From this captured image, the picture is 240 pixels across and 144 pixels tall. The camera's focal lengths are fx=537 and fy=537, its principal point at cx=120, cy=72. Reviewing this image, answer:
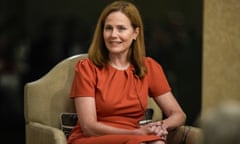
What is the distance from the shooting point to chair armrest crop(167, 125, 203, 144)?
2662mm

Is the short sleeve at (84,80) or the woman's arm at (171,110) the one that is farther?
the woman's arm at (171,110)

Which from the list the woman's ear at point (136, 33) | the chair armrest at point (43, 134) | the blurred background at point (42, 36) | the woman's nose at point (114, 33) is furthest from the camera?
the blurred background at point (42, 36)

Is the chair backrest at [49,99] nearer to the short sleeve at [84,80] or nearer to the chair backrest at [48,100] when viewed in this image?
the chair backrest at [48,100]

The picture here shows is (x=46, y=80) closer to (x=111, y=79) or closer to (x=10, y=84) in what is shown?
(x=111, y=79)

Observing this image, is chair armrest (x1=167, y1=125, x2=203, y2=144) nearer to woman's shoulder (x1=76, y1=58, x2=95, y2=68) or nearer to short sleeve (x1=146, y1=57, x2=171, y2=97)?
short sleeve (x1=146, y1=57, x2=171, y2=97)

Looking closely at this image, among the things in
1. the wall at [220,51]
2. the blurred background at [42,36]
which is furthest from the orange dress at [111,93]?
the wall at [220,51]

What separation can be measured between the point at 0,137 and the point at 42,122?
82 centimetres

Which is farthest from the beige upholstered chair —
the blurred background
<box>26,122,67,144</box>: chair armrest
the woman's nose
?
the blurred background

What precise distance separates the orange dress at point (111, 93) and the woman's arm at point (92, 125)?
0.03 meters

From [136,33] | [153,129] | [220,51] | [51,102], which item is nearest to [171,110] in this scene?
[153,129]

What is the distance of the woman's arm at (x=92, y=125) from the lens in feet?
7.90

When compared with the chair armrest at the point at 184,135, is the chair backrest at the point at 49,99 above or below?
above

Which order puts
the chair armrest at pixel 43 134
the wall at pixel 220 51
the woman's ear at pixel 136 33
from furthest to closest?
the wall at pixel 220 51
the woman's ear at pixel 136 33
the chair armrest at pixel 43 134

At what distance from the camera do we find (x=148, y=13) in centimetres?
354
